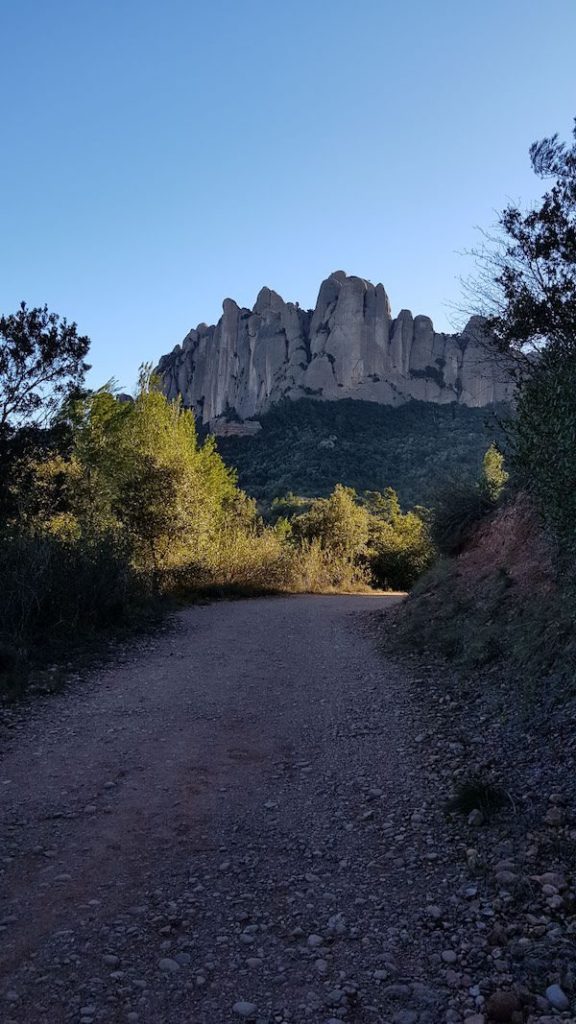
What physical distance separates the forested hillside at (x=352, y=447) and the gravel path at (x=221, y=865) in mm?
34685

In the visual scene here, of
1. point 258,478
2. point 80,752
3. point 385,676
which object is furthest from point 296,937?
point 258,478

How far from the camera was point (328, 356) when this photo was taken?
72.4 metres

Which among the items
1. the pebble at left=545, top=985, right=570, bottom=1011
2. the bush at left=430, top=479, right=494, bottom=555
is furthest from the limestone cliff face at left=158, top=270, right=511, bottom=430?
the pebble at left=545, top=985, right=570, bottom=1011

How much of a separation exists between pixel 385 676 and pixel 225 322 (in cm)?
8864

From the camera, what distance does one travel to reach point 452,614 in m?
9.49

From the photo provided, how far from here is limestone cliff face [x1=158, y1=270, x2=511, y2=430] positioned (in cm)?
6862

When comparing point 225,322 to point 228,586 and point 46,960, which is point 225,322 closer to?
point 228,586

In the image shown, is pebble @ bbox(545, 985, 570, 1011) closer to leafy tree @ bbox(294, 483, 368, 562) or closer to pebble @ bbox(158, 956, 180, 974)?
pebble @ bbox(158, 956, 180, 974)

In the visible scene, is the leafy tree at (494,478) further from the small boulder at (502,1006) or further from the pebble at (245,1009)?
the pebble at (245,1009)

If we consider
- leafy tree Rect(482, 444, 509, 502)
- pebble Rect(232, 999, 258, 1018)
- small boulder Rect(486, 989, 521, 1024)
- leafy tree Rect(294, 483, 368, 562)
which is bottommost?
pebble Rect(232, 999, 258, 1018)

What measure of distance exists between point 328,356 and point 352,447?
24.0m

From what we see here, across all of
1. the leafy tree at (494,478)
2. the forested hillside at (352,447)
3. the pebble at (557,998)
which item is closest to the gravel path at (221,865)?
the pebble at (557,998)

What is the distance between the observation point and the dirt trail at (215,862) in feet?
7.86

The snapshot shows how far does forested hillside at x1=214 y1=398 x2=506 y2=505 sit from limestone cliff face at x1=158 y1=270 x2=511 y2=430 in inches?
201
